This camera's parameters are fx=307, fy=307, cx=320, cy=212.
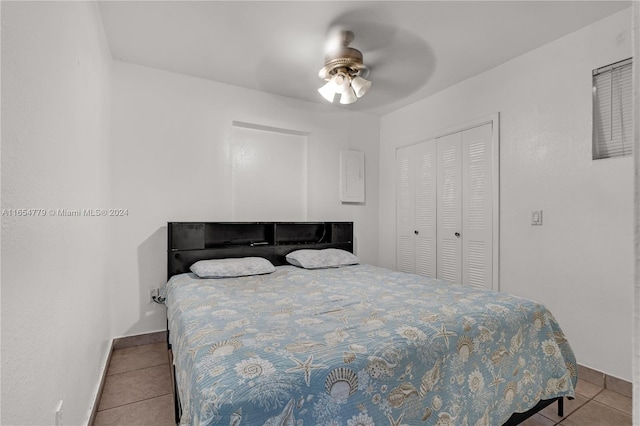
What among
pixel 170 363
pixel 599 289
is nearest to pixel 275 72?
pixel 170 363

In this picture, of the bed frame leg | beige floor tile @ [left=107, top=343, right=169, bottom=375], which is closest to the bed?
the bed frame leg

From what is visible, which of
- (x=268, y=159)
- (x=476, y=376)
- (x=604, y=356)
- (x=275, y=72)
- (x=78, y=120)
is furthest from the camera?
(x=268, y=159)

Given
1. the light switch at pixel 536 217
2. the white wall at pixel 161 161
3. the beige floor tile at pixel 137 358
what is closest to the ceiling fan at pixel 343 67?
the white wall at pixel 161 161

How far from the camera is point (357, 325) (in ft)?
4.42

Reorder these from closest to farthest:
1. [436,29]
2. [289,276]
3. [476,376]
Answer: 1. [476,376]
2. [436,29]
3. [289,276]

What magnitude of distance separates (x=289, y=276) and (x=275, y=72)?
1.92 meters

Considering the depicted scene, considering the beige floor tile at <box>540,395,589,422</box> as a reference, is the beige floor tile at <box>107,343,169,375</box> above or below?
above

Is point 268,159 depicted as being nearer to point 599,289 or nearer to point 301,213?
point 301,213

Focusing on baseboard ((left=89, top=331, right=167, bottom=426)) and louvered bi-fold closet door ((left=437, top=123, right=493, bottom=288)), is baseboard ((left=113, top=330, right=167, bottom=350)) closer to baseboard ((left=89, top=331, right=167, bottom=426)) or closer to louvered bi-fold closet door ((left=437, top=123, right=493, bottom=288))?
baseboard ((left=89, top=331, right=167, bottom=426))

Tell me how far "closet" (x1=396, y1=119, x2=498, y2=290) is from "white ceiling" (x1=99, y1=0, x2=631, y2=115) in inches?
29.2

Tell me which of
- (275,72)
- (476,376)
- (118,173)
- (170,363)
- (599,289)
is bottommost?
(170,363)

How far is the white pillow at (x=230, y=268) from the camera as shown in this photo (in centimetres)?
246

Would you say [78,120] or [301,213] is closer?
[78,120]

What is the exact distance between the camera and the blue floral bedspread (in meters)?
0.93
